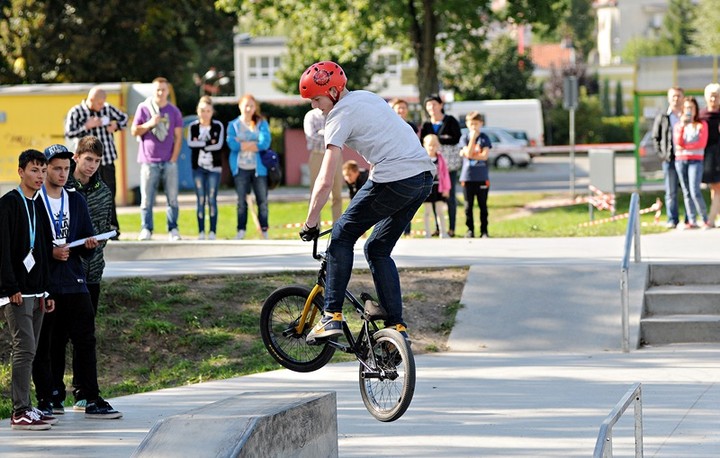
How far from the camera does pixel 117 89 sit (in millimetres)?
27484

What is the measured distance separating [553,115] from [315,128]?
49.6 meters

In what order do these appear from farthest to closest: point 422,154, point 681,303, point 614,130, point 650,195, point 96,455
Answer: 1. point 614,130
2. point 650,195
3. point 681,303
4. point 422,154
5. point 96,455

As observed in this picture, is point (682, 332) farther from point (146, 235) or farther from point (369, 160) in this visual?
point (146, 235)

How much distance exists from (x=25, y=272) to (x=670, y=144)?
10827 millimetres

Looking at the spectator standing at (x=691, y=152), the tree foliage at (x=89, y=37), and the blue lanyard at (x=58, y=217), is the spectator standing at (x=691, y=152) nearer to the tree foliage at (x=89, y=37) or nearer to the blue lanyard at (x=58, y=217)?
the blue lanyard at (x=58, y=217)

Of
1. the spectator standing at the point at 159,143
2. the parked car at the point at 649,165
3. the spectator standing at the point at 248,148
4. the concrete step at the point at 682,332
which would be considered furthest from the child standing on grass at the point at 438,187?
the parked car at the point at 649,165

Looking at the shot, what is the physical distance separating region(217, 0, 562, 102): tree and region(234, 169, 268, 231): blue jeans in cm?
1322

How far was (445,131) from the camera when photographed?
653 inches

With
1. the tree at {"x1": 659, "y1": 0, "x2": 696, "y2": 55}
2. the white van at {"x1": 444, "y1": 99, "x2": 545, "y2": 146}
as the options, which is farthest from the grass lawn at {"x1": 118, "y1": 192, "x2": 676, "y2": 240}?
the tree at {"x1": 659, "y1": 0, "x2": 696, "y2": 55}

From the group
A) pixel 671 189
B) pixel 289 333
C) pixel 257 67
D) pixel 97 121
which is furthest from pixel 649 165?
pixel 257 67

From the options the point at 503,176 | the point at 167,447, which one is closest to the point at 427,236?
the point at 167,447

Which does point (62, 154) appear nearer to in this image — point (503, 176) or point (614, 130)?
point (503, 176)

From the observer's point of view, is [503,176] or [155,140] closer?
[155,140]

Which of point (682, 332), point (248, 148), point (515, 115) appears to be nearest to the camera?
point (682, 332)
